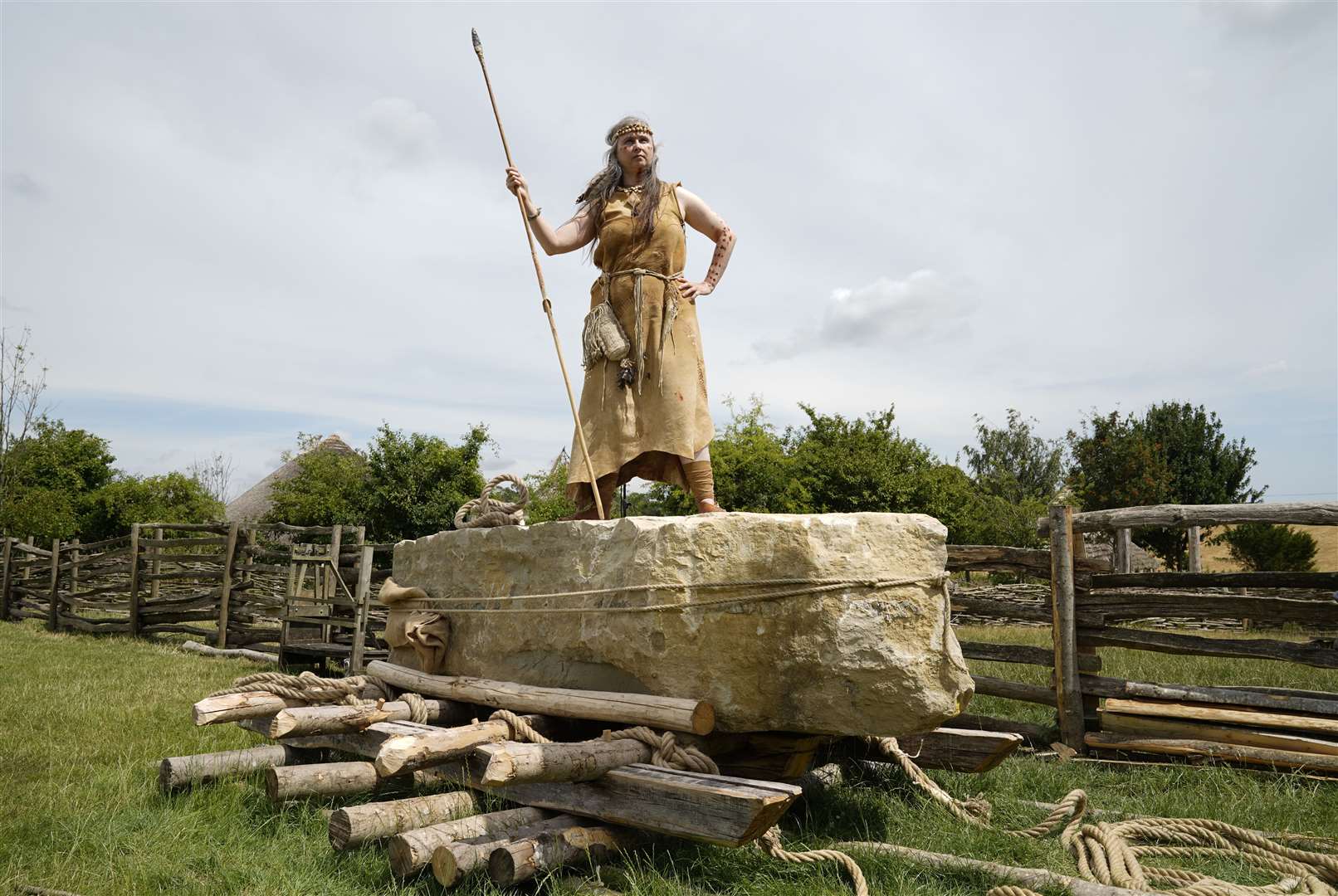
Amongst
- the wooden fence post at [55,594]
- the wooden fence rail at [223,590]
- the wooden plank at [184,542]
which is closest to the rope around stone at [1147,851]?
the wooden fence rail at [223,590]

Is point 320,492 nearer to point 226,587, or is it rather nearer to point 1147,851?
point 226,587

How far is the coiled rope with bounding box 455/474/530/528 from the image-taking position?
183 inches

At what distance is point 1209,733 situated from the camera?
527 cm

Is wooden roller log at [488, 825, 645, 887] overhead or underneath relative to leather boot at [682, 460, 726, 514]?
underneath

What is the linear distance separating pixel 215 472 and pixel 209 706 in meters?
37.9

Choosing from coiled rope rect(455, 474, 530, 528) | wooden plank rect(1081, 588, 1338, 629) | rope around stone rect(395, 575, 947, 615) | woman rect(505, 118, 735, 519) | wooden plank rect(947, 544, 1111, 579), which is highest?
woman rect(505, 118, 735, 519)

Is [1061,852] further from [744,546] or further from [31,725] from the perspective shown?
[31,725]

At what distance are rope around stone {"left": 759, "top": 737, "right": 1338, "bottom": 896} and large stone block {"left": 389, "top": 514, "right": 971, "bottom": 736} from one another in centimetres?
53

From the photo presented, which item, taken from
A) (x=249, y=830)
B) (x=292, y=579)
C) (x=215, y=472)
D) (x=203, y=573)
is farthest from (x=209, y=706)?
(x=215, y=472)

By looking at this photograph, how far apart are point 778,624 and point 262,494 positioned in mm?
26575

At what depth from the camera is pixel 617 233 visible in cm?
460

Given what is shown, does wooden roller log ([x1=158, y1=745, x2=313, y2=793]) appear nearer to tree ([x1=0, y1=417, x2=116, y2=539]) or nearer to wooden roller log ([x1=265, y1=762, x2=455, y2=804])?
wooden roller log ([x1=265, y1=762, x2=455, y2=804])

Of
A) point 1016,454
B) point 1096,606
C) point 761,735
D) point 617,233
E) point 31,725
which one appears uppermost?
point 1016,454

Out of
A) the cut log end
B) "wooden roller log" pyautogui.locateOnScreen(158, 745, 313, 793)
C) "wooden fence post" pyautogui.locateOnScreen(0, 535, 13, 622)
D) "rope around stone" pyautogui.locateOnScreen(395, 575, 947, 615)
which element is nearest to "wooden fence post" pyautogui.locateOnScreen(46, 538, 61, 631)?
"wooden fence post" pyautogui.locateOnScreen(0, 535, 13, 622)
